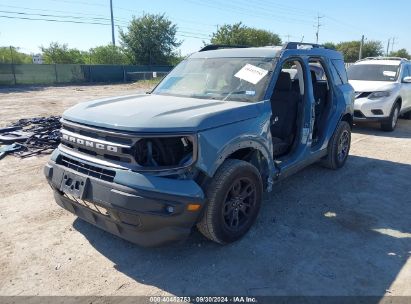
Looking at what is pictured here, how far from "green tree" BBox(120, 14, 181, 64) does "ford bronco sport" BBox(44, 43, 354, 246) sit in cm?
4555

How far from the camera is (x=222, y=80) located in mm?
4281

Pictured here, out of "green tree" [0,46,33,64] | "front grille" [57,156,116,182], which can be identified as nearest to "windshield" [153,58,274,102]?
"front grille" [57,156,116,182]

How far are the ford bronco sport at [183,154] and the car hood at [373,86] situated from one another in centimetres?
527

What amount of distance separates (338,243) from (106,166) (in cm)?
246

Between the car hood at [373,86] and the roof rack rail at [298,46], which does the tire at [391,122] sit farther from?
the roof rack rail at [298,46]

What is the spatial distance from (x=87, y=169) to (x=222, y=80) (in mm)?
1920

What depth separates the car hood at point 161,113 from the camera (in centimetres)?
302

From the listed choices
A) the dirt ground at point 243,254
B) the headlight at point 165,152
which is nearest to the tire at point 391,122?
the dirt ground at point 243,254

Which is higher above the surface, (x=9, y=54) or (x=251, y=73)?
(x=9, y=54)

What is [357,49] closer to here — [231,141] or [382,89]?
[382,89]

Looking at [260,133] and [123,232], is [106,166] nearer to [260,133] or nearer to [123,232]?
[123,232]

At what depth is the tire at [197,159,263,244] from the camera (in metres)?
3.25

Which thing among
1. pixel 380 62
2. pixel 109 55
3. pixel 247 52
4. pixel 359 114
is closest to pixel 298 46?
pixel 247 52

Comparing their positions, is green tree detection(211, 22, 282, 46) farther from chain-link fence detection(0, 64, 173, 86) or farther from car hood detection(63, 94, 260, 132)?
car hood detection(63, 94, 260, 132)
